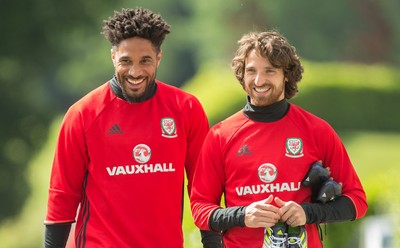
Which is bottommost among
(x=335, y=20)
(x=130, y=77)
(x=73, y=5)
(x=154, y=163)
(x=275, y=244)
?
(x=275, y=244)

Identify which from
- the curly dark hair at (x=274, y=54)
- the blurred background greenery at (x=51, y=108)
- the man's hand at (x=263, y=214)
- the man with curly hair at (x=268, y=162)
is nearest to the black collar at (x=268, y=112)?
the man with curly hair at (x=268, y=162)

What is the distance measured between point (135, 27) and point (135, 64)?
0.21 meters

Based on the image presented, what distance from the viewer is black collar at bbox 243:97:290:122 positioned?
21.7ft

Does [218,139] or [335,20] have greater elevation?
[335,20]

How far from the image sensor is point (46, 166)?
90.1 feet

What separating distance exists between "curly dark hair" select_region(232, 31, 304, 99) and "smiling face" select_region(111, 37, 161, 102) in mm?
495

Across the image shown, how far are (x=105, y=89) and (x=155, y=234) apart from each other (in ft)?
2.76

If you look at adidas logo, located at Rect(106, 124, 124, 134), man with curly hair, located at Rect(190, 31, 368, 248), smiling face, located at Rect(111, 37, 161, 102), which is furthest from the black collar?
adidas logo, located at Rect(106, 124, 124, 134)

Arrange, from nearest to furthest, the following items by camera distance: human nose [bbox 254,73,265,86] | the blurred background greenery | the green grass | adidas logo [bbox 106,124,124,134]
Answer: human nose [bbox 254,73,265,86] < adidas logo [bbox 106,124,124,134] < the green grass < the blurred background greenery

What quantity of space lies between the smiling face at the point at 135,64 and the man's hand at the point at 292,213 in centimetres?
112

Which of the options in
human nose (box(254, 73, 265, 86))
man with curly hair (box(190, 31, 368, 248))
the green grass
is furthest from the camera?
the green grass

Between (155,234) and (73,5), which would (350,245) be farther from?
(73,5)

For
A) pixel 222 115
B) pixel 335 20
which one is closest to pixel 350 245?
pixel 222 115

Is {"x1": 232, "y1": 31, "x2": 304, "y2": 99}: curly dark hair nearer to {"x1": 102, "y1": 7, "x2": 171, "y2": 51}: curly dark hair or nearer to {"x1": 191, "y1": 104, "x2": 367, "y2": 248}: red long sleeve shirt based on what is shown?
{"x1": 191, "y1": 104, "x2": 367, "y2": 248}: red long sleeve shirt
